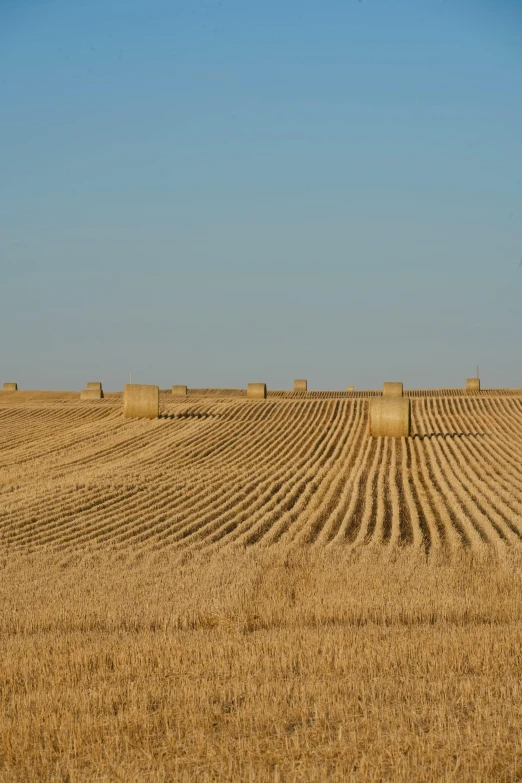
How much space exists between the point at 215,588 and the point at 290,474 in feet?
45.9

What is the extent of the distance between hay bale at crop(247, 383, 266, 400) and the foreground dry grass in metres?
37.3

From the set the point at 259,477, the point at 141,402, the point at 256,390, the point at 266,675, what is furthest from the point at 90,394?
the point at 266,675

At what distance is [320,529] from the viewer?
60.2 feet

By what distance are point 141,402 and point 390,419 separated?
33.7 ft

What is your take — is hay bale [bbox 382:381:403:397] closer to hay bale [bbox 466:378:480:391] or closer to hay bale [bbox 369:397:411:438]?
hay bale [bbox 369:397:411:438]

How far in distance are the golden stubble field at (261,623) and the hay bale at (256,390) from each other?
23345mm

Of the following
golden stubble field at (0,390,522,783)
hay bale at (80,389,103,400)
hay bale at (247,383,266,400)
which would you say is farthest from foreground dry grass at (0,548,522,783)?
hay bale at (80,389,103,400)

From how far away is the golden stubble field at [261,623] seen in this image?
256 inches

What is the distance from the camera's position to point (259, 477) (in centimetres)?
2591

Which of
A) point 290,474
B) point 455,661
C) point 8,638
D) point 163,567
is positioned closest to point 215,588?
point 163,567

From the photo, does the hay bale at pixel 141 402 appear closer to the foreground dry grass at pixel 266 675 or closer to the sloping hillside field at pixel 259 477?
the sloping hillside field at pixel 259 477

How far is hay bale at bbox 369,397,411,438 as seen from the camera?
33.2m

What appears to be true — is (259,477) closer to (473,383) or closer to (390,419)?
(390,419)

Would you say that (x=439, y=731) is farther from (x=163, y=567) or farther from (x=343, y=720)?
(x=163, y=567)
